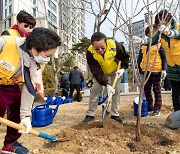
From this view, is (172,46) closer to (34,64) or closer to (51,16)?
(34,64)

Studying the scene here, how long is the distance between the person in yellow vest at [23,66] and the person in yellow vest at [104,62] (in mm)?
1303

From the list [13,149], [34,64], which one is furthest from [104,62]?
[13,149]

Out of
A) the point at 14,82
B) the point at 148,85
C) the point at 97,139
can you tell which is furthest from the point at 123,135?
the point at 148,85

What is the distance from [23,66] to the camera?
7.23ft

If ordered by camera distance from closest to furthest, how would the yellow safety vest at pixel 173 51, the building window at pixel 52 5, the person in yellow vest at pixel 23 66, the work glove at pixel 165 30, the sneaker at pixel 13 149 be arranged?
the person in yellow vest at pixel 23 66, the sneaker at pixel 13 149, the work glove at pixel 165 30, the yellow safety vest at pixel 173 51, the building window at pixel 52 5

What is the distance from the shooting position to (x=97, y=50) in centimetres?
350

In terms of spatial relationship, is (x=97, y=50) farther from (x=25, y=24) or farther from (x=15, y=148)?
(x=15, y=148)

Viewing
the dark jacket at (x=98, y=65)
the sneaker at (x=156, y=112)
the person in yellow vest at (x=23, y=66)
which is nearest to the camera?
the person in yellow vest at (x=23, y=66)

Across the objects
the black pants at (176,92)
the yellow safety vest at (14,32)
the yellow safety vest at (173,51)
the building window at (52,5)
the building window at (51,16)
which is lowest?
the black pants at (176,92)

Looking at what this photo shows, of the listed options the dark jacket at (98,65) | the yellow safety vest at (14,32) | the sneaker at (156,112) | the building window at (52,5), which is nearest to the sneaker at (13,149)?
the yellow safety vest at (14,32)

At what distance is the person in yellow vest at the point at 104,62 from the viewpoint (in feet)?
11.4

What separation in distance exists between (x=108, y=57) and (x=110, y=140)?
3.93ft

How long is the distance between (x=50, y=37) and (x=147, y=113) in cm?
272

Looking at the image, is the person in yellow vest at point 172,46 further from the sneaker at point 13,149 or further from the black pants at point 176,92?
the sneaker at point 13,149
